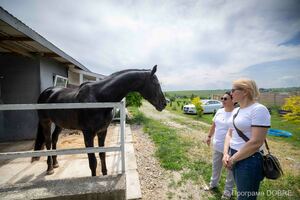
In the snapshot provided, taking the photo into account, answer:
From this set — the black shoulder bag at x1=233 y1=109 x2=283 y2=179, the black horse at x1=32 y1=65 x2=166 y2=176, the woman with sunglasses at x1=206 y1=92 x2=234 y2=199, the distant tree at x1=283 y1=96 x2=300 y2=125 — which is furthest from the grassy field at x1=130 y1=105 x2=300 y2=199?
the black horse at x1=32 y1=65 x2=166 y2=176

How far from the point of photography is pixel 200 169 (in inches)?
154

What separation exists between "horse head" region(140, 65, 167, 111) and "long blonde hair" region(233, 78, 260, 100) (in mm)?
1298

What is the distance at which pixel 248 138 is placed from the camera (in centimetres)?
173

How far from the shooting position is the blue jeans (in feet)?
5.55

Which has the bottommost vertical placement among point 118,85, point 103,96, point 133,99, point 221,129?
point 221,129

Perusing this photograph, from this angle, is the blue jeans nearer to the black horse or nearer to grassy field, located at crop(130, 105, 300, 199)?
grassy field, located at crop(130, 105, 300, 199)

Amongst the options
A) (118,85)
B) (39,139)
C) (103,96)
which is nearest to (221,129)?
(118,85)

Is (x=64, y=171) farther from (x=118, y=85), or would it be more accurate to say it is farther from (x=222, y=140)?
(x=222, y=140)

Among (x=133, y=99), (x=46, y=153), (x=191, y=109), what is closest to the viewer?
(x=46, y=153)

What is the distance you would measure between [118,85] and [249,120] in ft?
6.05

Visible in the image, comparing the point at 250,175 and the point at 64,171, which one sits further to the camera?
the point at 64,171

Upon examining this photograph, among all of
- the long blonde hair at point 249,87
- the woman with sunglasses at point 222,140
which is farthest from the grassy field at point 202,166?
the long blonde hair at point 249,87

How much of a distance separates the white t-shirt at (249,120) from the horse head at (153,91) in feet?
4.17

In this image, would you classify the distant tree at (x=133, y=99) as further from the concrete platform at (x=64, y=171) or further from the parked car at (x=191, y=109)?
the parked car at (x=191, y=109)
